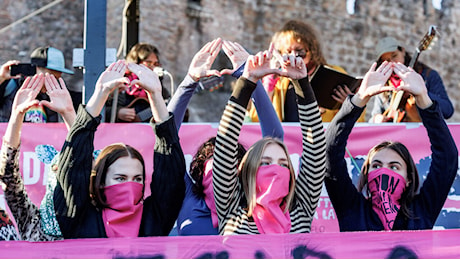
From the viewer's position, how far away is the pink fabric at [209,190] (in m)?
4.02

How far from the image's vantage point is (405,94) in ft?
19.1

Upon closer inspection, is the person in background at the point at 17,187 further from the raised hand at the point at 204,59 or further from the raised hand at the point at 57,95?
the raised hand at the point at 204,59

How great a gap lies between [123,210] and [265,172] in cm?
69

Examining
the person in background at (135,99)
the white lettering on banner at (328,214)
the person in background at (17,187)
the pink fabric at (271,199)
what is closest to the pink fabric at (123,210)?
the person in background at (17,187)

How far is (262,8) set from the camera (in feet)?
47.1

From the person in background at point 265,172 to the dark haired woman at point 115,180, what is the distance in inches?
8.9

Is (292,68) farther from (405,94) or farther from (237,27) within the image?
(237,27)

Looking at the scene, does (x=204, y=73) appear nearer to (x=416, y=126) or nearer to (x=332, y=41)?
(x=416, y=126)

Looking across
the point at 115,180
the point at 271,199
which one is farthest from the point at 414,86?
the point at 115,180

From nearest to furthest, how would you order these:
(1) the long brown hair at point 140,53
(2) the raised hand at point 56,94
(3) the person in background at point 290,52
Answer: (2) the raised hand at point 56,94 → (3) the person in background at point 290,52 → (1) the long brown hair at point 140,53

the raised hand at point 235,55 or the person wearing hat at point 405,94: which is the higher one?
the raised hand at point 235,55

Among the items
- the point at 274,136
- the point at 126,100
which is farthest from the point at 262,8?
the point at 274,136

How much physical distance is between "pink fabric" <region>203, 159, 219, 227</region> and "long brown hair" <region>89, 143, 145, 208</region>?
0.35 m

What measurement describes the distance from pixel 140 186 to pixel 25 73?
2.00m
